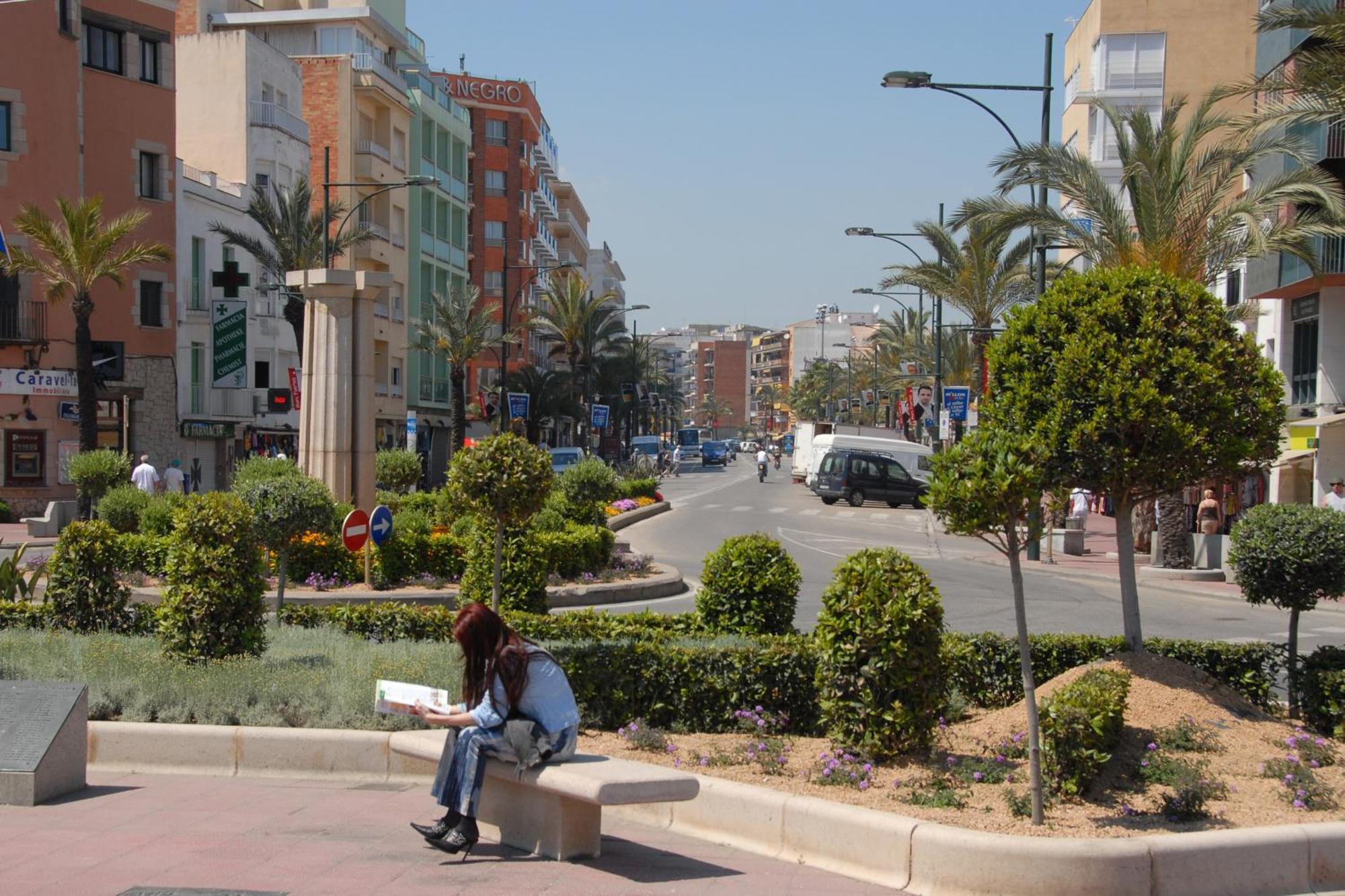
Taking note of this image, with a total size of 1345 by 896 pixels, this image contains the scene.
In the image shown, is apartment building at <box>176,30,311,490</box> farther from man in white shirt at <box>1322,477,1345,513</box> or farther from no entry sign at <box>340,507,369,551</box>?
man in white shirt at <box>1322,477,1345,513</box>

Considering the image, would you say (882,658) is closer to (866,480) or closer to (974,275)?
(974,275)

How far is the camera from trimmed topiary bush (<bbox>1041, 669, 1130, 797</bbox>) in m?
7.27

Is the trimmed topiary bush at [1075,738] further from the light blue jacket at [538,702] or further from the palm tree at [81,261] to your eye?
the palm tree at [81,261]

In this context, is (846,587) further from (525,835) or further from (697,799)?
(525,835)

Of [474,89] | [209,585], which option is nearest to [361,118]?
[474,89]

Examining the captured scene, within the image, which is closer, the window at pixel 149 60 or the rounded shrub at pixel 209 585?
the rounded shrub at pixel 209 585

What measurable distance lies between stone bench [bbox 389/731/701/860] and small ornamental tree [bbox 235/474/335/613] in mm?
8354

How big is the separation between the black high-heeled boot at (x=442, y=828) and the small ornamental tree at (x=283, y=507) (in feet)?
27.8

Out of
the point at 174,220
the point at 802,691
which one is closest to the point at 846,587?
the point at 802,691

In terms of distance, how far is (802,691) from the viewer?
912cm

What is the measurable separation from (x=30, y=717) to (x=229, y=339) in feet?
124

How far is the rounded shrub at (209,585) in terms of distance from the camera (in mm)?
9836

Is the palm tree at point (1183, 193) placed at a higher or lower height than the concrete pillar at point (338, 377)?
higher

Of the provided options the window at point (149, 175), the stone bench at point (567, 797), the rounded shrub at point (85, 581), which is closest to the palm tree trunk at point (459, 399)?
the window at point (149, 175)
